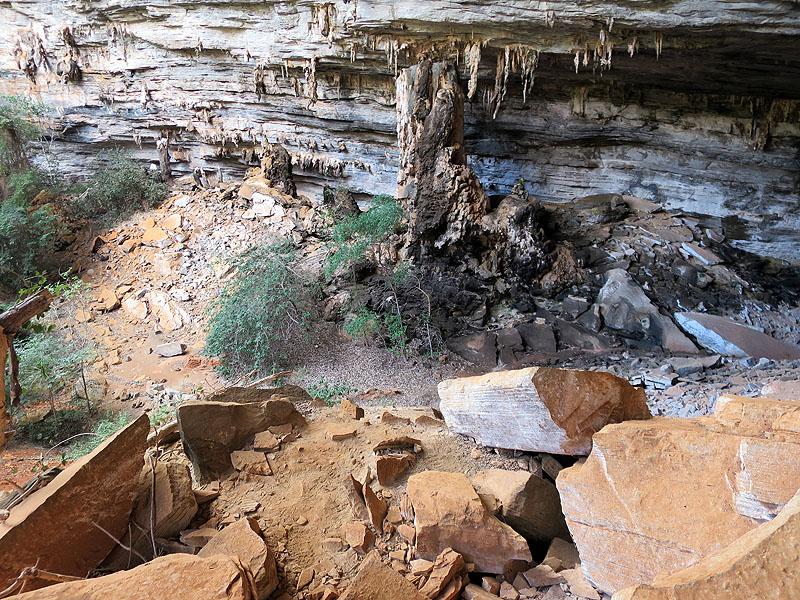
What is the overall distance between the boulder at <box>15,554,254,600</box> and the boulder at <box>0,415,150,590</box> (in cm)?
35

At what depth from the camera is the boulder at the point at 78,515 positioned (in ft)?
4.66

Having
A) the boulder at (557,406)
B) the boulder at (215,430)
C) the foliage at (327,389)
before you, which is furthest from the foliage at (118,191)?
the boulder at (557,406)

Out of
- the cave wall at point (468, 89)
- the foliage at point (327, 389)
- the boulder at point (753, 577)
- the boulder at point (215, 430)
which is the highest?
the cave wall at point (468, 89)

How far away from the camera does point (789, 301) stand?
7.97 metres

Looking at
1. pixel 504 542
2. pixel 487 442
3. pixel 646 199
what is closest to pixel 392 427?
pixel 487 442

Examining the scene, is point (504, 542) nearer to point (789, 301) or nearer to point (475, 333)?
point (475, 333)

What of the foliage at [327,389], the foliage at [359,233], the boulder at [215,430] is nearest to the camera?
the boulder at [215,430]

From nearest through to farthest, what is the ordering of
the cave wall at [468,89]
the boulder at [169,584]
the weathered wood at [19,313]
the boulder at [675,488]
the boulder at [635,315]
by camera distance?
the boulder at [169,584] → the boulder at [675,488] → the weathered wood at [19,313] → the cave wall at [468,89] → the boulder at [635,315]

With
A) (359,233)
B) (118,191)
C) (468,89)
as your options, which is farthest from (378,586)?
(118,191)

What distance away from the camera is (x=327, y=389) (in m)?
5.82

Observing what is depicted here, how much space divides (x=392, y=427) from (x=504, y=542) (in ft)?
4.02

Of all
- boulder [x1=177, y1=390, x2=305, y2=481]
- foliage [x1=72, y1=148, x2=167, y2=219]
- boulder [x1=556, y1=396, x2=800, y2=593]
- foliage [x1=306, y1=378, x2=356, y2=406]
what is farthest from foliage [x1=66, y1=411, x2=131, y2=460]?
foliage [x1=72, y1=148, x2=167, y2=219]

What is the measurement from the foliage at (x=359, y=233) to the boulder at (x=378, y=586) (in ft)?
20.8

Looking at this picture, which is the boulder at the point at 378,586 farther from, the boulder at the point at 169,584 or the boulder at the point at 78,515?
the boulder at the point at 78,515
